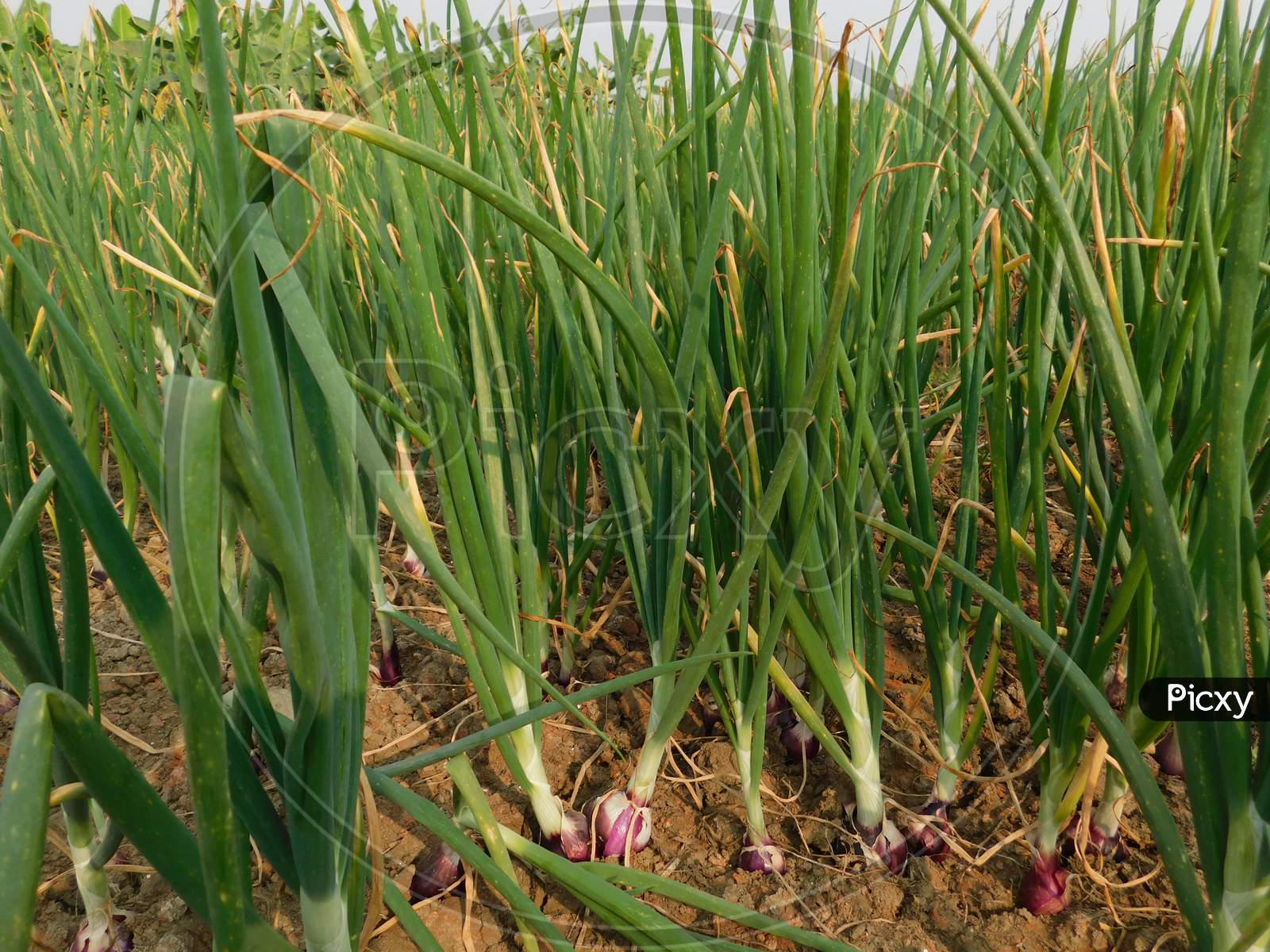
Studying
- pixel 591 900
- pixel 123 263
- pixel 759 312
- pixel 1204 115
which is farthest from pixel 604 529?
Answer: pixel 123 263

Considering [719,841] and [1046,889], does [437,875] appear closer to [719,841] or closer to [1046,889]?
[719,841]

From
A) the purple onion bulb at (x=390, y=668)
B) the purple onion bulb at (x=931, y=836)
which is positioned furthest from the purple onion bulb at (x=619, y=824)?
the purple onion bulb at (x=390, y=668)

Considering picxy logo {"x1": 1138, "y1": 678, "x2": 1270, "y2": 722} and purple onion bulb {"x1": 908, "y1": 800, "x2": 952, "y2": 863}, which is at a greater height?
picxy logo {"x1": 1138, "y1": 678, "x2": 1270, "y2": 722}

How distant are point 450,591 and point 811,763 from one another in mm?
602

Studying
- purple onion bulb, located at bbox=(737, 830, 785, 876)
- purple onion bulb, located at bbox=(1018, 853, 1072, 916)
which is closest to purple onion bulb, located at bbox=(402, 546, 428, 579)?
purple onion bulb, located at bbox=(737, 830, 785, 876)

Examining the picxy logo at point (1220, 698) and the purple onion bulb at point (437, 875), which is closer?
the picxy logo at point (1220, 698)

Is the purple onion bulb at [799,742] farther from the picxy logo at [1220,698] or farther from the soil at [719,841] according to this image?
the picxy logo at [1220,698]

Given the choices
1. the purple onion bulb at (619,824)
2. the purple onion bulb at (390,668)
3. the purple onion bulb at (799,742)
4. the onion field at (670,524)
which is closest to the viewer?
the onion field at (670,524)

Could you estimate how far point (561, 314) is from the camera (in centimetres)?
72

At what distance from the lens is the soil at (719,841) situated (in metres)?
0.72

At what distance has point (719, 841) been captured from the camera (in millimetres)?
833

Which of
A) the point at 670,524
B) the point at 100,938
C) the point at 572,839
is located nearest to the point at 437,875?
the point at 572,839

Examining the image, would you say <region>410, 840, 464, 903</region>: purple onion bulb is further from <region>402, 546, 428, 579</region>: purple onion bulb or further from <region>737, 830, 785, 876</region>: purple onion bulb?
<region>402, 546, 428, 579</region>: purple onion bulb

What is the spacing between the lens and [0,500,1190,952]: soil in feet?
2.35
